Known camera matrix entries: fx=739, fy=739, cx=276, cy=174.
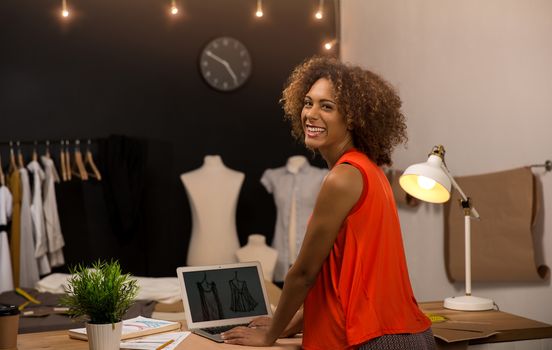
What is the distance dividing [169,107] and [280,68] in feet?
3.51

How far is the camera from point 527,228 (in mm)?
3539

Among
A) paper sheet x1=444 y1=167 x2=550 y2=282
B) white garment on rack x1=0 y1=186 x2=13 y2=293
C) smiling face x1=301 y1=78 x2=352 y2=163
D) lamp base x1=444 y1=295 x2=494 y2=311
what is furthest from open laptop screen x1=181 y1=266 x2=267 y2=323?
white garment on rack x1=0 y1=186 x2=13 y2=293

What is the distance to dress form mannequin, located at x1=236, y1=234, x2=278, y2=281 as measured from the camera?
18.2 ft

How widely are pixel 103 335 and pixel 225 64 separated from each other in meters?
4.70

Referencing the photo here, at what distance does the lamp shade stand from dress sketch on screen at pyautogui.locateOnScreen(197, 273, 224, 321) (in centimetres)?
103

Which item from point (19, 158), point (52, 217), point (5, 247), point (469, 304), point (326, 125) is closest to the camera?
point (326, 125)

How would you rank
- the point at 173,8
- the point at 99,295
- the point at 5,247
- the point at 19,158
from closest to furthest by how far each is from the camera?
1. the point at 99,295
2. the point at 5,247
3. the point at 19,158
4. the point at 173,8

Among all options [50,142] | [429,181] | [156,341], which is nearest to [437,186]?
[429,181]

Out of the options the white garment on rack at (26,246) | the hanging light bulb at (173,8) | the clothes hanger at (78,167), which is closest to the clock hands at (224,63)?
the hanging light bulb at (173,8)

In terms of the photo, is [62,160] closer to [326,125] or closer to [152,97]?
[152,97]

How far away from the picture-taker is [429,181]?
3170 millimetres

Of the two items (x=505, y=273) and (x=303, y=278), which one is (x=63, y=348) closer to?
(x=303, y=278)

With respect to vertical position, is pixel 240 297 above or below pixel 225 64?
below

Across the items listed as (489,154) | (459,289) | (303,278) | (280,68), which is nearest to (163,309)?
(459,289)
